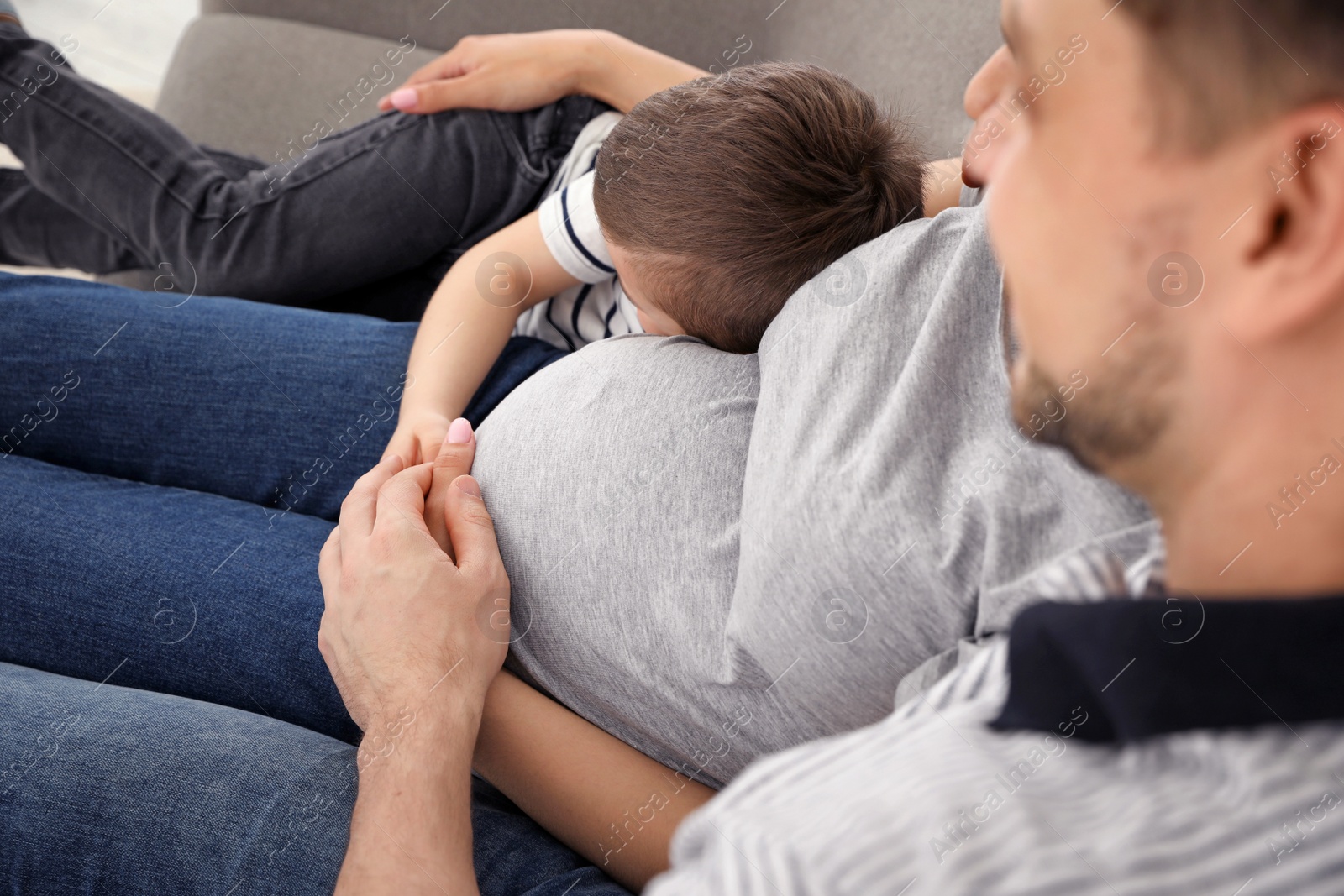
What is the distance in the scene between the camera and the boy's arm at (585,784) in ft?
2.16

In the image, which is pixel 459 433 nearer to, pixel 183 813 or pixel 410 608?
pixel 410 608

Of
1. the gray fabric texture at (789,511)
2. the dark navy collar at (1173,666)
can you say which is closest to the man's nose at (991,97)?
the gray fabric texture at (789,511)

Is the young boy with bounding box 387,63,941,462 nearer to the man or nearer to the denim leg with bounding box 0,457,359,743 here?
the denim leg with bounding box 0,457,359,743

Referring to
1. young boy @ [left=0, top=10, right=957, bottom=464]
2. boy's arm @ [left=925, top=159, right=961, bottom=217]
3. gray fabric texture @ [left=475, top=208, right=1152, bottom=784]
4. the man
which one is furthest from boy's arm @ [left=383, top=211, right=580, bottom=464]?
the man

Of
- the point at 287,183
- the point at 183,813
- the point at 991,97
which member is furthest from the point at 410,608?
the point at 287,183

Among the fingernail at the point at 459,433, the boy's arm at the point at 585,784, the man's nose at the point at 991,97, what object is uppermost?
the man's nose at the point at 991,97

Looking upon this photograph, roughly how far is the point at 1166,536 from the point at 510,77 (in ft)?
3.09

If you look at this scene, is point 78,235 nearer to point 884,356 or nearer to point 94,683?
point 94,683

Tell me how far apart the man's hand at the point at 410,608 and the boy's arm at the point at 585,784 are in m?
0.05

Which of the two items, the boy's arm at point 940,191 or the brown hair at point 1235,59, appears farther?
the boy's arm at point 940,191

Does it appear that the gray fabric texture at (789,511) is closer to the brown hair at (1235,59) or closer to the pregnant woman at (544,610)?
the pregnant woman at (544,610)

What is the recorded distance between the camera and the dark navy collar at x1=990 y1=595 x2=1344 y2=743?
388mm

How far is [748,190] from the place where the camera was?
76 cm

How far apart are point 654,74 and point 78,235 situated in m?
0.88
